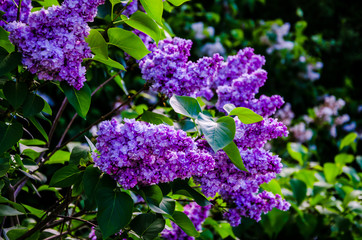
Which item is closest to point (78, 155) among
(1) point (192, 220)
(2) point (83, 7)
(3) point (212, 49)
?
(2) point (83, 7)

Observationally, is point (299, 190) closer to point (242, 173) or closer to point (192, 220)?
point (192, 220)

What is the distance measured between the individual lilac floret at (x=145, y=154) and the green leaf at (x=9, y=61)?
272 mm

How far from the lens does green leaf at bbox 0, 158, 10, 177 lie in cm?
112

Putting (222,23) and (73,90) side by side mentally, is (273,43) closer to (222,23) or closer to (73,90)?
(222,23)

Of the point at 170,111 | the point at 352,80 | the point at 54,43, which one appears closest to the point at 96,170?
the point at 54,43

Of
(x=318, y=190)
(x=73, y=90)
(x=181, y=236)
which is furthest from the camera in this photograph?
(x=318, y=190)

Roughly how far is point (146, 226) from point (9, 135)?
464 mm

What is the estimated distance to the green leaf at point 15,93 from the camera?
3.33 ft

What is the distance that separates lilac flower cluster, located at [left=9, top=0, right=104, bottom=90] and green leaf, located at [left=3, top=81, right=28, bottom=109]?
7 cm

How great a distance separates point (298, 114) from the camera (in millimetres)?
5727

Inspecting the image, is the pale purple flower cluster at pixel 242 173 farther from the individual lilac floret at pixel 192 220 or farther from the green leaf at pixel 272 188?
the individual lilac floret at pixel 192 220

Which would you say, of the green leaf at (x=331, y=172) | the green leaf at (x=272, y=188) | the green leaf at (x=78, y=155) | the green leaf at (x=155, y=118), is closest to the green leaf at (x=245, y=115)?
the green leaf at (x=155, y=118)

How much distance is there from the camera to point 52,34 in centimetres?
100

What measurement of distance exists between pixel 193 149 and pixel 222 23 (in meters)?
4.76
